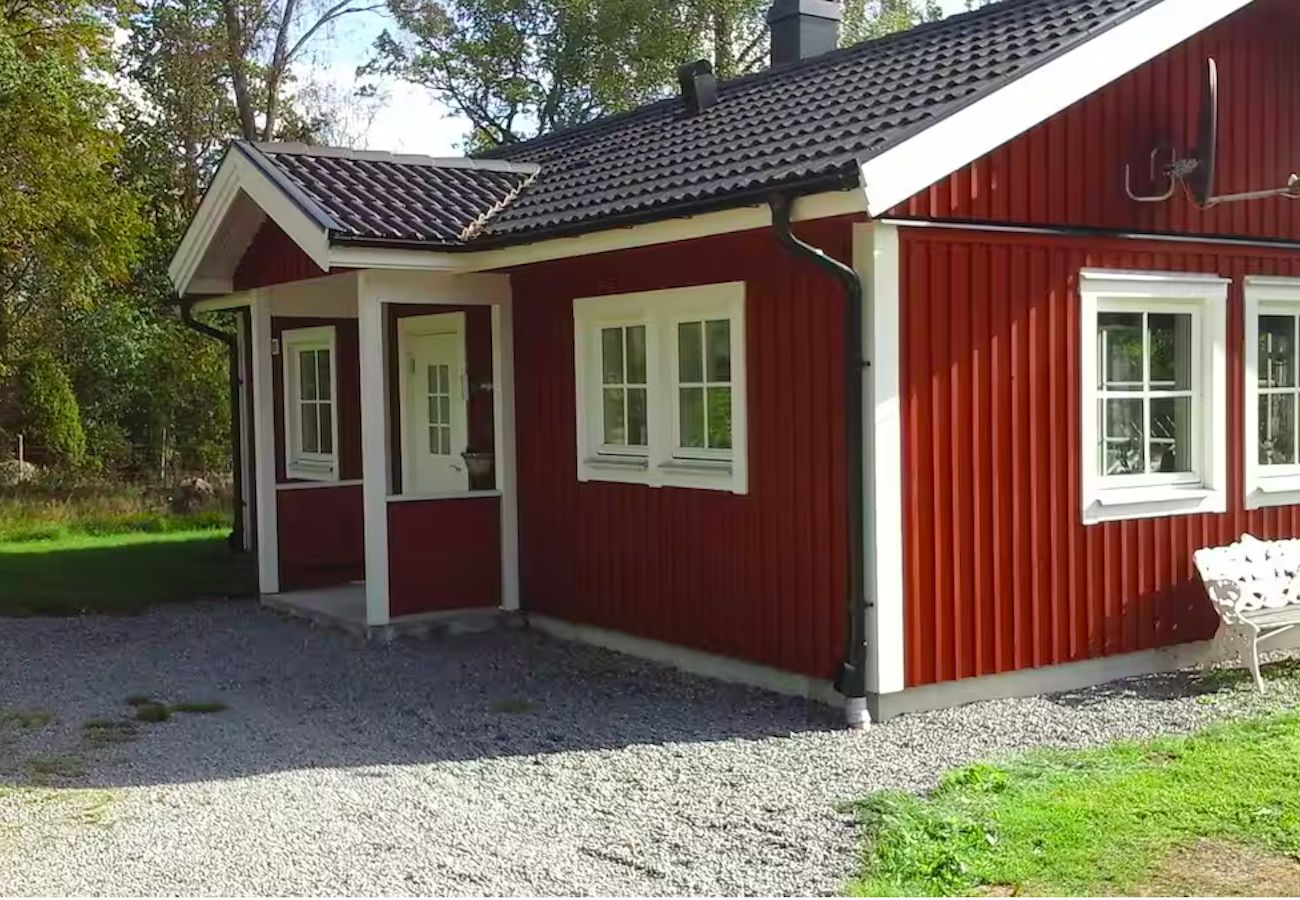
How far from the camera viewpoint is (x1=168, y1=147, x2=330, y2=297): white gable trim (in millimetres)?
9031

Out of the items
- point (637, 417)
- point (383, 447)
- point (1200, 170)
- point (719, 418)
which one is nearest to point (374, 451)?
point (383, 447)

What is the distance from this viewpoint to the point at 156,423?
23.2 metres

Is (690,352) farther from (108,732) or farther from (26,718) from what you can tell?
(26,718)

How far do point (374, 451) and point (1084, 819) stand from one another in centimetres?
556

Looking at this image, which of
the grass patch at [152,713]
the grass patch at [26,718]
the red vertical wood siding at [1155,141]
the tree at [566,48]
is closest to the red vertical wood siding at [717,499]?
the red vertical wood siding at [1155,141]

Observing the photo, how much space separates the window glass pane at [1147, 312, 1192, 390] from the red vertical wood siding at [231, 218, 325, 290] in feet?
18.1

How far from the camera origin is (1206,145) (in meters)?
7.66

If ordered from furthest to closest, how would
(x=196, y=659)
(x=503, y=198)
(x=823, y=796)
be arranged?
(x=503, y=198), (x=196, y=659), (x=823, y=796)

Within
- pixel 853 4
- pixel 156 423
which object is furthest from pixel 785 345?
pixel 853 4

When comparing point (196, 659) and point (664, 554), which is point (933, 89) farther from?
point (196, 659)

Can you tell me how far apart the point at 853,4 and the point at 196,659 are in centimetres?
2436

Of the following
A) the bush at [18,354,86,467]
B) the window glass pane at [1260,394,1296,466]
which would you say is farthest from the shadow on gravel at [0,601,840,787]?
the bush at [18,354,86,467]

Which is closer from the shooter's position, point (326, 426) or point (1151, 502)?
point (1151, 502)

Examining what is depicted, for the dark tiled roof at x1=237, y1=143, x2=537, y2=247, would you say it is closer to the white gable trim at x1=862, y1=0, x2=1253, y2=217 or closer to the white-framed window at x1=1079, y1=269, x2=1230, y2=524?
the white gable trim at x1=862, y1=0, x2=1253, y2=217
